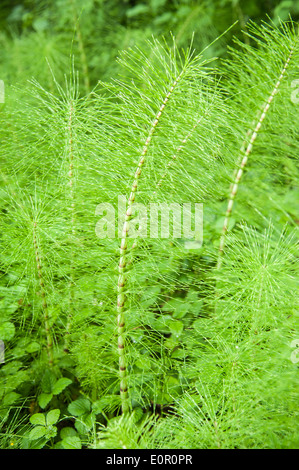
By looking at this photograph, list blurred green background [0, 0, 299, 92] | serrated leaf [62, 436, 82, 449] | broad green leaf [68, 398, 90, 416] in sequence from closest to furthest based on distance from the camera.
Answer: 1. serrated leaf [62, 436, 82, 449]
2. broad green leaf [68, 398, 90, 416]
3. blurred green background [0, 0, 299, 92]

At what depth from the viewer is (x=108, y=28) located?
321 centimetres

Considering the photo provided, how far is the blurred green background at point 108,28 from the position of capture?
2.72m

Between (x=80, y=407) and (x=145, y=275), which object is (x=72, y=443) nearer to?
(x=80, y=407)

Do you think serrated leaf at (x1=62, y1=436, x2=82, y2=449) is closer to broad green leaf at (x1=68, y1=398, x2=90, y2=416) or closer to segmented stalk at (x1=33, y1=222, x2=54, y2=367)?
broad green leaf at (x1=68, y1=398, x2=90, y2=416)

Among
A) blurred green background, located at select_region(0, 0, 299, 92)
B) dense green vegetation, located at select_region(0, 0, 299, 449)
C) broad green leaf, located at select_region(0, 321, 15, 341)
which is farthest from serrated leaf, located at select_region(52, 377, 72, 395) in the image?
blurred green background, located at select_region(0, 0, 299, 92)

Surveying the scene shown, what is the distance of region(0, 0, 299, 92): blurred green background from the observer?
2.72 meters

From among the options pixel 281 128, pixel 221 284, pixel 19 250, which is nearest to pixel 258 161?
pixel 281 128

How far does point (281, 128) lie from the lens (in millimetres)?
1467

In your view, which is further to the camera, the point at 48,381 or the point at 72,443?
the point at 48,381

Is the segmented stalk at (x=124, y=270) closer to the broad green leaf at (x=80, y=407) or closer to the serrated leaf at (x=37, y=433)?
the broad green leaf at (x=80, y=407)

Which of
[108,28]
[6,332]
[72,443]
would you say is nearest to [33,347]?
[6,332]

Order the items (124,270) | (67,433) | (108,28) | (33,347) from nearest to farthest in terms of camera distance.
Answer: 1. (124,270)
2. (67,433)
3. (33,347)
4. (108,28)

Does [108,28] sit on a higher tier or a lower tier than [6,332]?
higher
